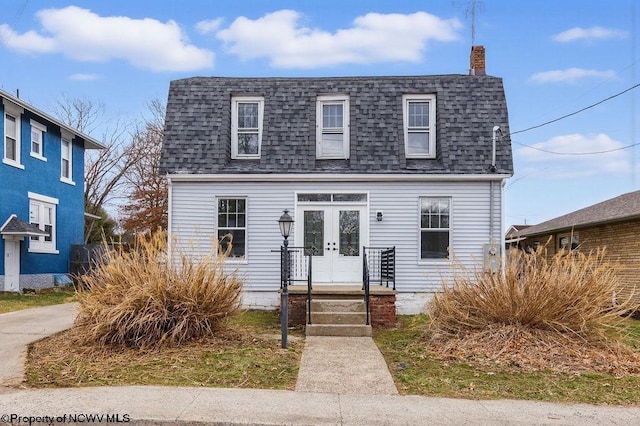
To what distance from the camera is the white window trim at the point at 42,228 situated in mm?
18125

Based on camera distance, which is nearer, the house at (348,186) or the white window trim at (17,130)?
the house at (348,186)

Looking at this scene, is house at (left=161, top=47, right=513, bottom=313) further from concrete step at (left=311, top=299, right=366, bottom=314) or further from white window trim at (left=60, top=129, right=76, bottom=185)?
white window trim at (left=60, top=129, right=76, bottom=185)

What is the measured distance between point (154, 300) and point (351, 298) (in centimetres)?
463

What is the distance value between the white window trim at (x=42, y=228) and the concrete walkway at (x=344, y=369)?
43.2 feet

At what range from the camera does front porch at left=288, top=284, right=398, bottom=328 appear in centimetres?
1099

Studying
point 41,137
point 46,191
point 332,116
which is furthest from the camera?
point 46,191

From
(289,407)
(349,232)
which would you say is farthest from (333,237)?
(289,407)

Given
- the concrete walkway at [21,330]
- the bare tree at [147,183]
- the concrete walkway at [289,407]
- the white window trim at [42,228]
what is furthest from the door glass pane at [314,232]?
the bare tree at [147,183]

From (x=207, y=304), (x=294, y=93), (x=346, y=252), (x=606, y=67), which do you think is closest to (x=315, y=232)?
(x=346, y=252)

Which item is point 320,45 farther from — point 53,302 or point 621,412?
point 621,412

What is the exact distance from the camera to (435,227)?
514 inches

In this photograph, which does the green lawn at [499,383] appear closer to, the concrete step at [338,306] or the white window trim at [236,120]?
the concrete step at [338,306]

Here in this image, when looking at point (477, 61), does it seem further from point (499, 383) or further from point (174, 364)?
point (174, 364)

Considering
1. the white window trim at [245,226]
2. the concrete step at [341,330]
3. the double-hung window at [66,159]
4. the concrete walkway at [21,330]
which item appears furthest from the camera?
the double-hung window at [66,159]
